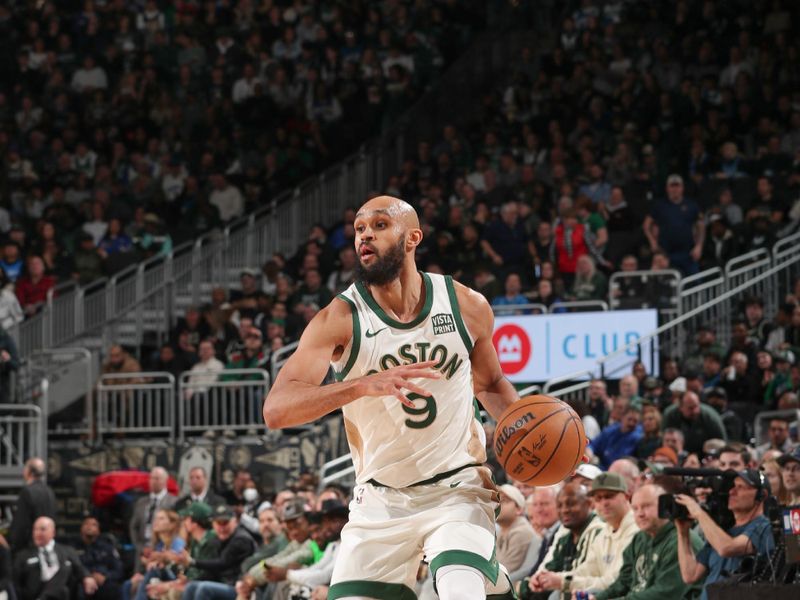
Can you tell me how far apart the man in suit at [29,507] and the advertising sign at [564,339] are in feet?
16.7

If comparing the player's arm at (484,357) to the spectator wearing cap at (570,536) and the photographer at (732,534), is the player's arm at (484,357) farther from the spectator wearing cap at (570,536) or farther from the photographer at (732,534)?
the spectator wearing cap at (570,536)

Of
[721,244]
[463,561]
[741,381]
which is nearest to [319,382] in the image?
[463,561]

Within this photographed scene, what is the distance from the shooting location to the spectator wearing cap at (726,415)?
46.7 ft

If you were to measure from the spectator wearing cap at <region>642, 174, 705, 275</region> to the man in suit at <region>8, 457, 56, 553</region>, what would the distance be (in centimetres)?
764

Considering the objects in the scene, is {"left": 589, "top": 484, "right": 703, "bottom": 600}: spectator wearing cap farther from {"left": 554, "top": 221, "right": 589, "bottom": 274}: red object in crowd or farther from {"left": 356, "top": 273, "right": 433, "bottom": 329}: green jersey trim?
{"left": 554, "top": 221, "right": 589, "bottom": 274}: red object in crowd

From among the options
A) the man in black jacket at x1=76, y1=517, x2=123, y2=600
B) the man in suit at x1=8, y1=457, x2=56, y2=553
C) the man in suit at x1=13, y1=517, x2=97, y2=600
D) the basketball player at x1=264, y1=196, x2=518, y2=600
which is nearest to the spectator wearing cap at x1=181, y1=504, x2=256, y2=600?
the man in suit at x1=13, y1=517, x2=97, y2=600

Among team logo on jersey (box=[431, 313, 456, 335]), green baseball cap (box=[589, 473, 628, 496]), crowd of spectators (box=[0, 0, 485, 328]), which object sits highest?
crowd of spectators (box=[0, 0, 485, 328])

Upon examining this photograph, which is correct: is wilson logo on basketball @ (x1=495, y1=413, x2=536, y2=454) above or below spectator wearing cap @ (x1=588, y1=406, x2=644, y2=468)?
above

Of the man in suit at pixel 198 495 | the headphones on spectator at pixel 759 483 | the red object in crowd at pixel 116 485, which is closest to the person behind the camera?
the headphones on spectator at pixel 759 483

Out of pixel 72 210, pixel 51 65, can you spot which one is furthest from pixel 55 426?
pixel 51 65

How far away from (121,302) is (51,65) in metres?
6.16

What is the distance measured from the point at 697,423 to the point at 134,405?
25.6 ft

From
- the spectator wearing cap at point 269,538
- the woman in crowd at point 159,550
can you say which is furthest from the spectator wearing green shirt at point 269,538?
the woman in crowd at point 159,550

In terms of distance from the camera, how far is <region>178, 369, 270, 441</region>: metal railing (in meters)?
17.8
